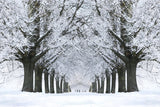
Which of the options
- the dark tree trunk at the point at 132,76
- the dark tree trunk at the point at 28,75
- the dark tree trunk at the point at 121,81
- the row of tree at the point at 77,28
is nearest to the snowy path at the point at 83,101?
the row of tree at the point at 77,28

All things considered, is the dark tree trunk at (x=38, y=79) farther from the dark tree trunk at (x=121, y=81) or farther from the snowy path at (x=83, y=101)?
the snowy path at (x=83, y=101)

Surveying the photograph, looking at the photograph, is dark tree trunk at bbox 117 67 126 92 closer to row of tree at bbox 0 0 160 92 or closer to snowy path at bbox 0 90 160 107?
row of tree at bbox 0 0 160 92

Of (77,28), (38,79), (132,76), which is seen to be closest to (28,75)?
(38,79)

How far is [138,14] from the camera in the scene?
17.2m

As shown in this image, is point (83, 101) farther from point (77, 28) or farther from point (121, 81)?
point (121, 81)

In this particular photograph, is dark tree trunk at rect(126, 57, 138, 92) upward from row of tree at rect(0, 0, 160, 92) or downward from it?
downward

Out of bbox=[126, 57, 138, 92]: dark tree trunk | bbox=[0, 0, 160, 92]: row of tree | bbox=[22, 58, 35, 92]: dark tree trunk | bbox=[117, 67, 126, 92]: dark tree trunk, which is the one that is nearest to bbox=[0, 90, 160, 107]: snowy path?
bbox=[0, 0, 160, 92]: row of tree

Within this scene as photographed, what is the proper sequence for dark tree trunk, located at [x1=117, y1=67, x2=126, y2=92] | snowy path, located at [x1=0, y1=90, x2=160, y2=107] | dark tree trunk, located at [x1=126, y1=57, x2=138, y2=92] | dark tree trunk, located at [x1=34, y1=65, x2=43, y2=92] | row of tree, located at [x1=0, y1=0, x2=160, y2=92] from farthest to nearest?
dark tree trunk, located at [x1=34, y1=65, x2=43, y2=92]
dark tree trunk, located at [x1=117, y1=67, x2=126, y2=92]
dark tree trunk, located at [x1=126, y1=57, x2=138, y2=92]
row of tree, located at [x1=0, y1=0, x2=160, y2=92]
snowy path, located at [x1=0, y1=90, x2=160, y2=107]

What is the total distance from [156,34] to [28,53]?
30.5ft

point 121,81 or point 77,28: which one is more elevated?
point 77,28

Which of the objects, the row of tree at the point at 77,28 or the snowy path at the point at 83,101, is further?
the row of tree at the point at 77,28

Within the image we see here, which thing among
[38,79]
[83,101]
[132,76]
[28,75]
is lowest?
[83,101]

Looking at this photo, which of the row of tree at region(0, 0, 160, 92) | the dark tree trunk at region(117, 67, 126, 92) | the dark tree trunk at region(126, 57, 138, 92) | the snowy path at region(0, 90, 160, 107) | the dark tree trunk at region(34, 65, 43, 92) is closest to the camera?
the snowy path at region(0, 90, 160, 107)

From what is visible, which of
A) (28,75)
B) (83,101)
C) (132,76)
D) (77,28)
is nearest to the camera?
(83,101)
